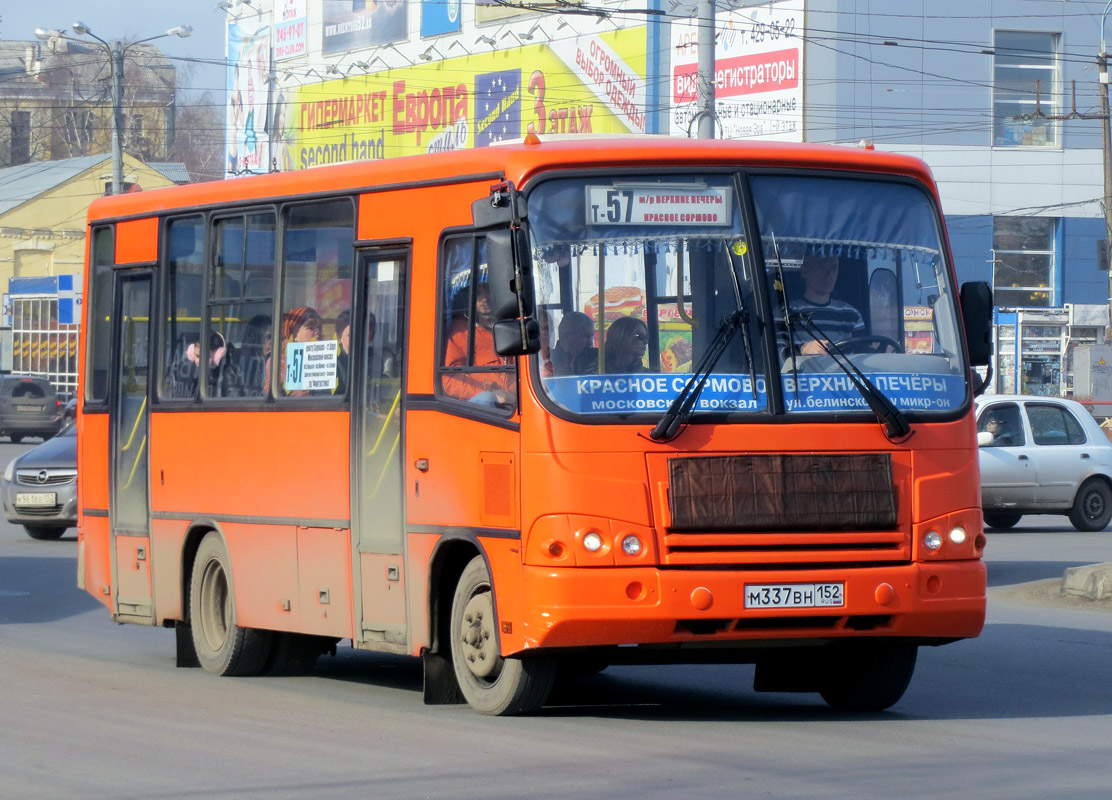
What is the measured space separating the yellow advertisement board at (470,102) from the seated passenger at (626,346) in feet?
156

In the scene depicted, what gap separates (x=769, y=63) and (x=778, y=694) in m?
44.6

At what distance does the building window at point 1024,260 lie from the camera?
180 ft

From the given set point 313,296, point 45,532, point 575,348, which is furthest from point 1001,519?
point 575,348

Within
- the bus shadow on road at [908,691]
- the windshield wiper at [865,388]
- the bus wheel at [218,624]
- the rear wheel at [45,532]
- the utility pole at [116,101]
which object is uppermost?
the utility pole at [116,101]

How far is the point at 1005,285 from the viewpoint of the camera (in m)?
55.6

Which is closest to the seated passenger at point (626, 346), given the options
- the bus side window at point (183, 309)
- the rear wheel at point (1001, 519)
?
the bus side window at point (183, 309)

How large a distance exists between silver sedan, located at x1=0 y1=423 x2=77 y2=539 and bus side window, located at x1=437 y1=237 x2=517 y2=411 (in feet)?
46.5

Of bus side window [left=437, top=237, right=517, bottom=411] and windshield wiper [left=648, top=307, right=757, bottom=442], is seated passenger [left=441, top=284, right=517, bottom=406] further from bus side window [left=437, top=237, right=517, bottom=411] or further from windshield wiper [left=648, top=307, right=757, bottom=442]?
windshield wiper [left=648, top=307, right=757, bottom=442]

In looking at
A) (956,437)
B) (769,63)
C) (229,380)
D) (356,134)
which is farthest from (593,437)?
(356,134)

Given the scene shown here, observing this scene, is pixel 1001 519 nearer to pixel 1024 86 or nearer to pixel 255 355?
pixel 255 355

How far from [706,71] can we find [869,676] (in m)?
11.9

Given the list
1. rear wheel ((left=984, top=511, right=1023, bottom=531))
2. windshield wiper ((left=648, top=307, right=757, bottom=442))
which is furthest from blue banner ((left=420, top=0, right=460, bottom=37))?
windshield wiper ((left=648, top=307, right=757, bottom=442))

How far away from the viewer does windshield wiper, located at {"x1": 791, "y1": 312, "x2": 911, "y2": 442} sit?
8.80 metres

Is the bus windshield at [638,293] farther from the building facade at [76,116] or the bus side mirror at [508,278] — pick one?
the building facade at [76,116]
